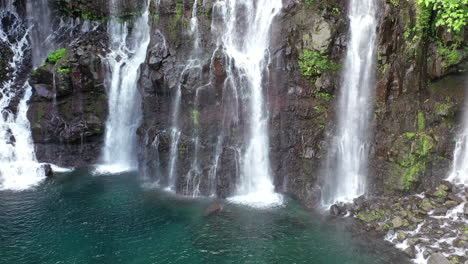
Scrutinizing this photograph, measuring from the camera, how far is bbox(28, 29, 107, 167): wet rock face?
1021 inches

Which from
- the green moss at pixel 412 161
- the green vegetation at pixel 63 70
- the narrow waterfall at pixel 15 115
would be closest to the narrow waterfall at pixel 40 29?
the narrow waterfall at pixel 15 115

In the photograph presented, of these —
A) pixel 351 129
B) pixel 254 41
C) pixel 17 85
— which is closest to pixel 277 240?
pixel 351 129

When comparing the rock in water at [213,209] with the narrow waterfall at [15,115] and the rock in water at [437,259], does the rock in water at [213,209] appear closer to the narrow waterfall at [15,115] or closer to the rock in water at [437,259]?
the rock in water at [437,259]

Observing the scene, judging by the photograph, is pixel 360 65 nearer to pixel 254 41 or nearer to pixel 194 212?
pixel 254 41

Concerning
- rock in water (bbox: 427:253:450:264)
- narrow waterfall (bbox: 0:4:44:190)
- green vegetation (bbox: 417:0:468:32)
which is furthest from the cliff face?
rock in water (bbox: 427:253:450:264)

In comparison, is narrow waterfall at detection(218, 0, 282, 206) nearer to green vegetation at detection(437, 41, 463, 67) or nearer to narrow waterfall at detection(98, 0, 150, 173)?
narrow waterfall at detection(98, 0, 150, 173)

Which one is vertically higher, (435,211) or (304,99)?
(304,99)

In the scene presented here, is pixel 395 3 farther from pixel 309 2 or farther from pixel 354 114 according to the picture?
pixel 354 114

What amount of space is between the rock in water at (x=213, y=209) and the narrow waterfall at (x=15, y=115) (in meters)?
12.6

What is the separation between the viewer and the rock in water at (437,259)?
43.4 ft

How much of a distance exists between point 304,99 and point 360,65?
11.7ft

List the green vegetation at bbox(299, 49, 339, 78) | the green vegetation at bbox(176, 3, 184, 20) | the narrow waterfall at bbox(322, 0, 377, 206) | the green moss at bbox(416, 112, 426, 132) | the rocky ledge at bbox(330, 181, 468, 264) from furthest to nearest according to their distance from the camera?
the green vegetation at bbox(176, 3, 184, 20)
the green vegetation at bbox(299, 49, 339, 78)
the narrow waterfall at bbox(322, 0, 377, 206)
the green moss at bbox(416, 112, 426, 132)
the rocky ledge at bbox(330, 181, 468, 264)

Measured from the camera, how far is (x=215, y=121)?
70.8ft

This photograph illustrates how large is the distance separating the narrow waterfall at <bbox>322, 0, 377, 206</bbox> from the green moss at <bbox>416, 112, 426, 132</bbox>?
8.09 ft
